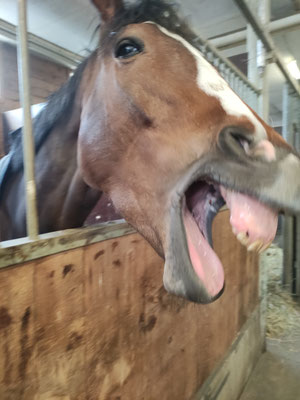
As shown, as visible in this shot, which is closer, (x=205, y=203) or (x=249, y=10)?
(x=205, y=203)

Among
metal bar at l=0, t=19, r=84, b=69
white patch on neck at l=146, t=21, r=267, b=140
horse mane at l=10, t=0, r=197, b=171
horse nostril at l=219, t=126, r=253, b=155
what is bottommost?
horse nostril at l=219, t=126, r=253, b=155

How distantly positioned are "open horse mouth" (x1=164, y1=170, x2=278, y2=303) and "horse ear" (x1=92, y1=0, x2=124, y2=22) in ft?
2.14

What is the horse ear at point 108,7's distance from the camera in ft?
2.83

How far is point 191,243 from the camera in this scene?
1.97ft

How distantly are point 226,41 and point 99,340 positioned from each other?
2.95 m

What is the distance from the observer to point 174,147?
0.62 m

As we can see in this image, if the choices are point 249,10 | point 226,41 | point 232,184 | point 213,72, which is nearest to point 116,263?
point 232,184

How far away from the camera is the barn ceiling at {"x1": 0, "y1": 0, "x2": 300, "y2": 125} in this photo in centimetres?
244

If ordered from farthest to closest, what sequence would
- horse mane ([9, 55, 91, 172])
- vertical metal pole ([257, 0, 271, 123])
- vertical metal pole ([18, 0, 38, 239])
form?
vertical metal pole ([257, 0, 271, 123]) < horse mane ([9, 55, 91, 172]) < vertical metal pole ([18, 0, 38, 239])

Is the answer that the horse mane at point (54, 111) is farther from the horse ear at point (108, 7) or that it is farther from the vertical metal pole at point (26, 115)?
the vertical metal pole at point (26, 115)

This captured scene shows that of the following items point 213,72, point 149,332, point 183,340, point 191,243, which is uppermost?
point 213,72

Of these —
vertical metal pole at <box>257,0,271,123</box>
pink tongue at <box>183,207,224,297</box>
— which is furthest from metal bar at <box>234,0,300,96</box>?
pink tongue at <box>183,207,224,297</box>

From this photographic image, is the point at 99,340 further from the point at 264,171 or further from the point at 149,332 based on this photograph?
the point at 264,171

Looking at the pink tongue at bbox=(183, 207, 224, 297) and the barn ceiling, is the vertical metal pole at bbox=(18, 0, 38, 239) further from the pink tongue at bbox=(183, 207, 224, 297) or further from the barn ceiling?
the barn ceiling
